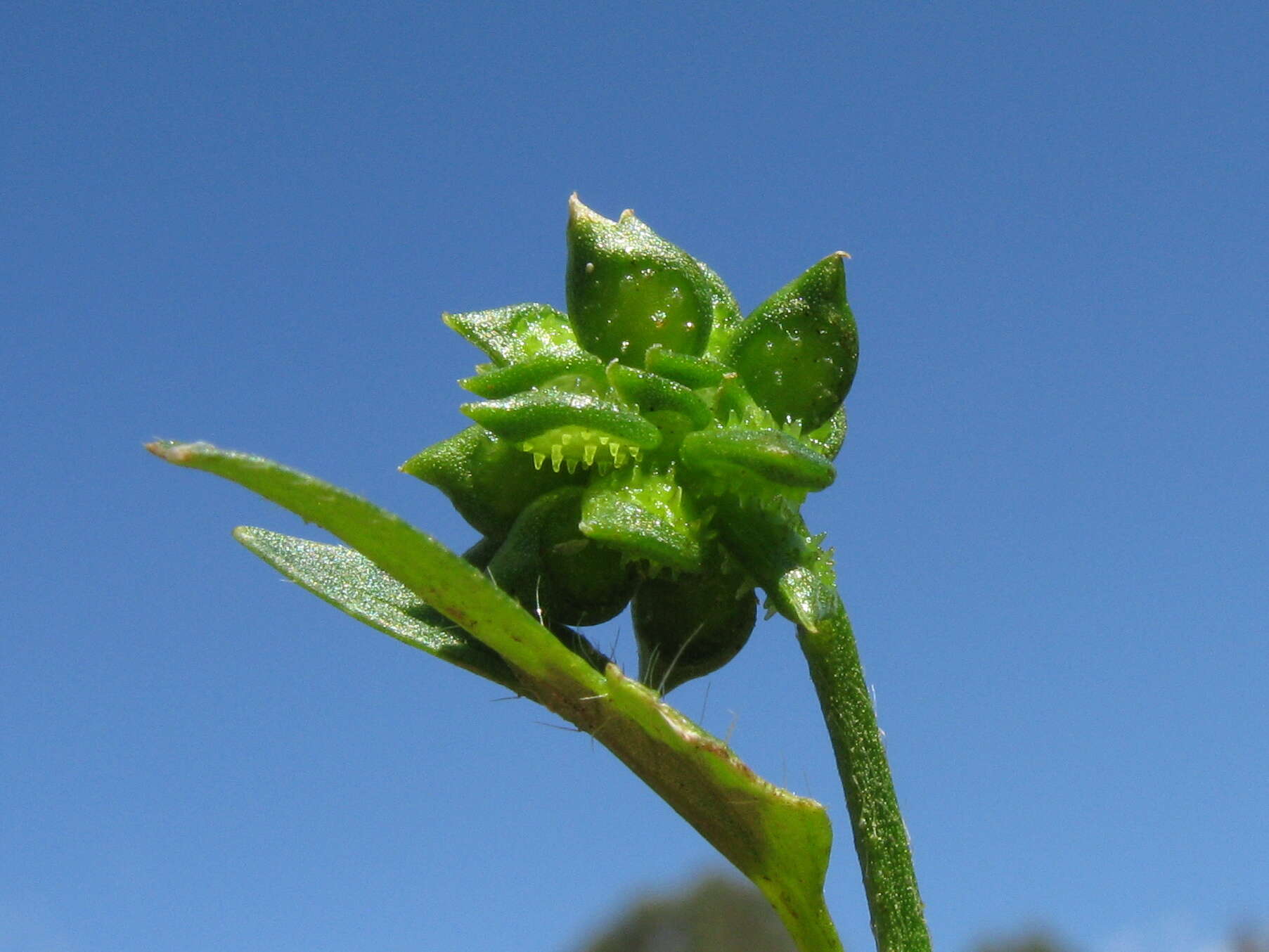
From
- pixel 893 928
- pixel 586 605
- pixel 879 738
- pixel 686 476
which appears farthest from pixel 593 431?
pixel 893 928

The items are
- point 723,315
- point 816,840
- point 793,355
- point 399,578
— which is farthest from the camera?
point 723,315

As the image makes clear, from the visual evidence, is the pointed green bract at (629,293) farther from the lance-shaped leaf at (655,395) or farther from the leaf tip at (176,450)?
the leaf tip at (176,450)

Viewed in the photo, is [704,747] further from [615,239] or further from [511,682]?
[615,239]

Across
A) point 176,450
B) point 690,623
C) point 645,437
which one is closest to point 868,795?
point 690,623

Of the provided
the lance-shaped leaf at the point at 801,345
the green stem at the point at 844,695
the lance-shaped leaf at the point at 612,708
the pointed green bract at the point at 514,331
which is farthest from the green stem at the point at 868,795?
the pointed green bract at the point at 514,331

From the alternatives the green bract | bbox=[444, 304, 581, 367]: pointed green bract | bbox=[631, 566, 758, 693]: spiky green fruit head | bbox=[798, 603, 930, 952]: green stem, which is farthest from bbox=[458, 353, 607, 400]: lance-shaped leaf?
bbox=[798, 603, 930, 952]: green stem

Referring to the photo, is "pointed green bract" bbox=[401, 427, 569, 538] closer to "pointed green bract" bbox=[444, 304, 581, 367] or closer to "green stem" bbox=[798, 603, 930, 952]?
"pointed green bract" bbox=[444, 304, 581, 367]

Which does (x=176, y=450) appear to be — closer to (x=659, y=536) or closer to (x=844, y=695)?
(x=659, y=536)
